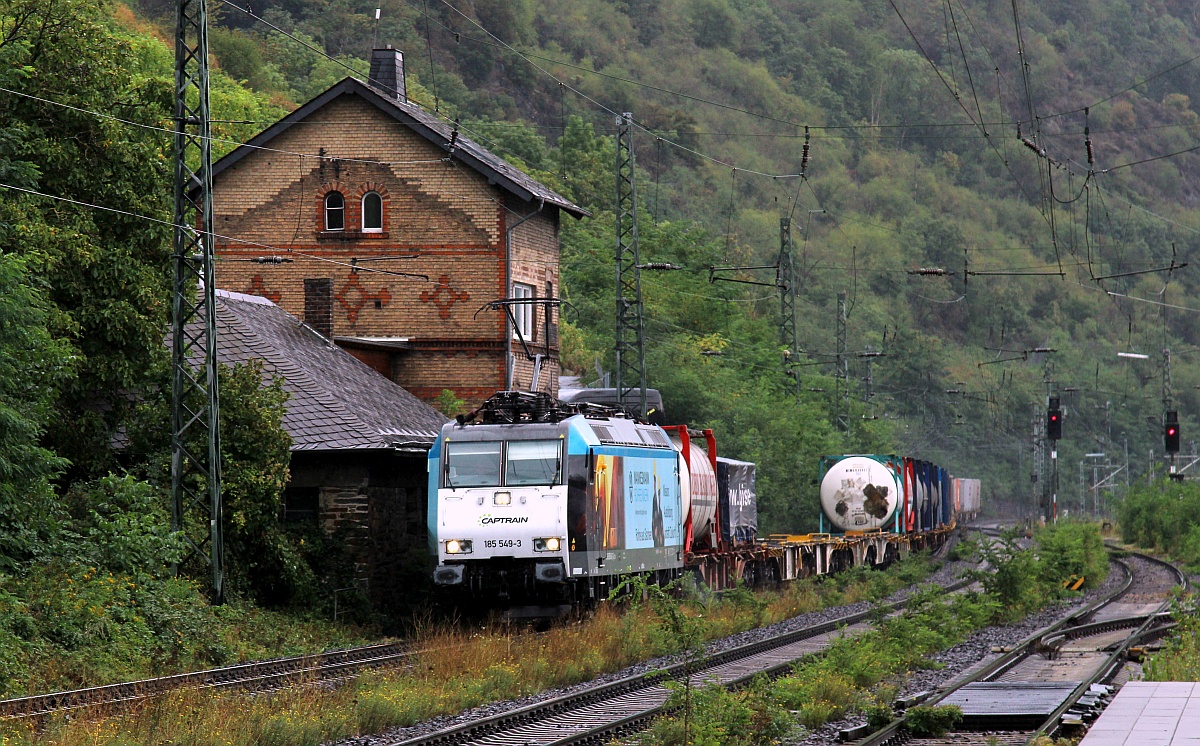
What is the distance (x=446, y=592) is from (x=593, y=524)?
239 centimetres

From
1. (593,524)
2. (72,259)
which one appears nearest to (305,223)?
(72,259)

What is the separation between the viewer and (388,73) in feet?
131

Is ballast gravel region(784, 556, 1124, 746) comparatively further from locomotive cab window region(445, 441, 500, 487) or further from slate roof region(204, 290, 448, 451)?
slate roof region(204, 290, 448, 451)

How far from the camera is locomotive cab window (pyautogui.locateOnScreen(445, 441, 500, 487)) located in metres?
22.1

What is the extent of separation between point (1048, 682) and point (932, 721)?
426 centimetres

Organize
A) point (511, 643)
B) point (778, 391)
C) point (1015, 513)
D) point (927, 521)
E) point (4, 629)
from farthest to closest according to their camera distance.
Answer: point (1015, 513)
point (778, 391)
point (927, 521)
point (511, 643)
point (4, 629)

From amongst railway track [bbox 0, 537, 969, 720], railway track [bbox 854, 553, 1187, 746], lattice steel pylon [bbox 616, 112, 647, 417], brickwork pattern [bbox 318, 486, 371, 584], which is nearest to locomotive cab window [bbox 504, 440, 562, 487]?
railway track [bbox 0, 537, 969, 720]

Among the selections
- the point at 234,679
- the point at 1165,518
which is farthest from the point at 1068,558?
the point at 1165,518

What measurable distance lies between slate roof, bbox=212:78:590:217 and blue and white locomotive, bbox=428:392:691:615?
12.7 m

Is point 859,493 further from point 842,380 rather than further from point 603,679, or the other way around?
point 842,380

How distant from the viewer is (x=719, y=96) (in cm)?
14638

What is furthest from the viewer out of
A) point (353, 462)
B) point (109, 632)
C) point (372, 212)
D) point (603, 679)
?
point (372, 212)

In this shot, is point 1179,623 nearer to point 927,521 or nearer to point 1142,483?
point 927,521

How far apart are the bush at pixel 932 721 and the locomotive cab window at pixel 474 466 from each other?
8.77 meters
